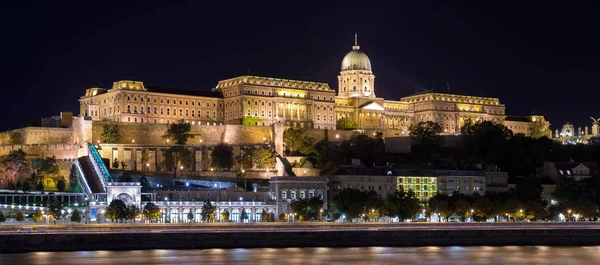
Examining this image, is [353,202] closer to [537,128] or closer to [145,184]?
[145,184]

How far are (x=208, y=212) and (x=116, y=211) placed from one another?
25.1ft

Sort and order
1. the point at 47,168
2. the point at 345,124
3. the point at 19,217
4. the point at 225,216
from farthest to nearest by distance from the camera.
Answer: the point at 345,124
the point at 47,168
the point at 225,216
the point at 19,217

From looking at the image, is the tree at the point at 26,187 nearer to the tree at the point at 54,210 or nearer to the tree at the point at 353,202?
the tree at the point at 54,210

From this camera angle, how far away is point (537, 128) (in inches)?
6442

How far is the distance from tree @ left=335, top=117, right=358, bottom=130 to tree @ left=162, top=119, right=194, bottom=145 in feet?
101

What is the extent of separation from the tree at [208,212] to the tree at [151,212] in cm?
362

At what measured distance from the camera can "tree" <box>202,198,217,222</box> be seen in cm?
9044

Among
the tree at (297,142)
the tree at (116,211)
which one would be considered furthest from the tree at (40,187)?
the tree at (297,142)

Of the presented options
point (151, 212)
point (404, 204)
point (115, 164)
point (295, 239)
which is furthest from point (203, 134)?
point (295, 239)

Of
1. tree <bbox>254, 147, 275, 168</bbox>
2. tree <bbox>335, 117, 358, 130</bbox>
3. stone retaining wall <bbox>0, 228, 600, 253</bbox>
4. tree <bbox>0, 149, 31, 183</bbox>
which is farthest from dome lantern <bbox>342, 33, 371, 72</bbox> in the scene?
stone retaining wall <bbox>0, 228, 600, 253</bbox>

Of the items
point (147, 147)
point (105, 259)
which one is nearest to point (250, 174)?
point (147, 147)

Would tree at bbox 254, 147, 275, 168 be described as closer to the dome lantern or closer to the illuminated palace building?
the illuminated palace building

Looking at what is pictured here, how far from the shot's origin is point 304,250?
70.4 meters

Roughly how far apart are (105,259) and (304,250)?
43.2ft
